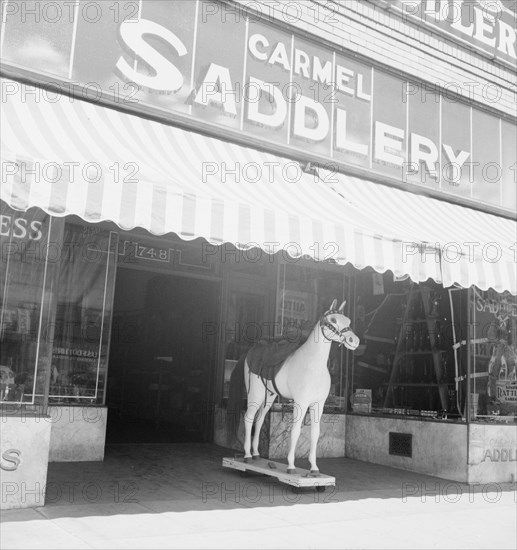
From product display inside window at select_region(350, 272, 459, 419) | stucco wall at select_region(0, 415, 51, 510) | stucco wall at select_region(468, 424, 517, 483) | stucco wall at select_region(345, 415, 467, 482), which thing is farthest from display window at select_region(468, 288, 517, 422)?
stucco wall at select_region(0, 415, 51, 510)

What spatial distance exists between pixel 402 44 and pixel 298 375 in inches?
214

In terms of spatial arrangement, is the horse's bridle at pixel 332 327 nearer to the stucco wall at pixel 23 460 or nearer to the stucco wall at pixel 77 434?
the stucco wall at pixel 23 460

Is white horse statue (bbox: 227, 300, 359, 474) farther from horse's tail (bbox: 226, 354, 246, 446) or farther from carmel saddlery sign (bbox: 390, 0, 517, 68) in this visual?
carmel saddlery sign (bbox: 390, 0, 517, 68)

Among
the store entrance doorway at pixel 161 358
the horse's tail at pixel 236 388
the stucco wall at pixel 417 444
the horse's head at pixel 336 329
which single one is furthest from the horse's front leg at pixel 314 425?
the store entrance doorway at pixel 161 358

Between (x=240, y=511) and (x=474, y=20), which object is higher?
(x=474, y=20)

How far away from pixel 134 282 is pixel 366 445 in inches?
174

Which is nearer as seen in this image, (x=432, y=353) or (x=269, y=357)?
(x=269, y=357)

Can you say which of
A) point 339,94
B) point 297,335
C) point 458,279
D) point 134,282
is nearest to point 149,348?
point 134,282

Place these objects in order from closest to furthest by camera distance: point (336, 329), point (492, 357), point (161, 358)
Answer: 1. point (336, 329)
2. point (492, 357)
3. point (161, 358)

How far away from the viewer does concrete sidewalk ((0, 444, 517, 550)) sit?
15.7 feet

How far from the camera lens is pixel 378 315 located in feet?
31.7

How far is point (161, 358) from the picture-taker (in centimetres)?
→ 1129

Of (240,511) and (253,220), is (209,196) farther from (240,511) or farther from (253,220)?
(240,511)

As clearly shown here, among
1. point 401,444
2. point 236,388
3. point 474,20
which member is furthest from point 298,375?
point 474,20
